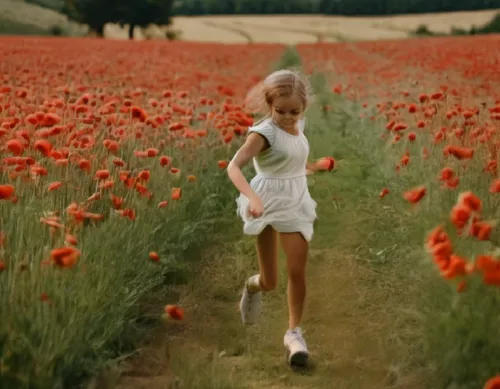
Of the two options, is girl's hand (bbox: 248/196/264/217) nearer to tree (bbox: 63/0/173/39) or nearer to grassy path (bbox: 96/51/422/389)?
grassy path (bbox: 96/51/422/389)

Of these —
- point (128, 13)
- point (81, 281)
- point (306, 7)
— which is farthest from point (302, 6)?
point (81, 281)

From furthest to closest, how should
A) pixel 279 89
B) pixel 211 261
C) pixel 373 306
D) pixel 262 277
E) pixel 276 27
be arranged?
pixel 276 27
pixel 211 261
pixel 373 306
pixel 262 277
pixel 279 89

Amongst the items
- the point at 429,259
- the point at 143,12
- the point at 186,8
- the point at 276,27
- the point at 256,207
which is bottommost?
the point at 276,27

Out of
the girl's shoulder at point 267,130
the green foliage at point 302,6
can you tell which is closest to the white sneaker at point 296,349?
the girl's shoulder at point 267,130

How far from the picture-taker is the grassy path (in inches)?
134

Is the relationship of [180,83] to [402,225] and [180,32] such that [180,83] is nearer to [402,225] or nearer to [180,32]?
[402,225]

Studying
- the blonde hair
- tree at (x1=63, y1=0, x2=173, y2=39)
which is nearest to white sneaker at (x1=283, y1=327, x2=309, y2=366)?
the blonde hair

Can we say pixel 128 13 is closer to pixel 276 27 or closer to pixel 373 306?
pixel 276 27

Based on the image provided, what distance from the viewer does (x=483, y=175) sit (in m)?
4.47

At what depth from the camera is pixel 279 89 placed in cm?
345

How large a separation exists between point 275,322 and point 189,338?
1.75 ft

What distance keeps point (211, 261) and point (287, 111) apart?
178 centimetres

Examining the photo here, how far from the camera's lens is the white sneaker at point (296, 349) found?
356cm

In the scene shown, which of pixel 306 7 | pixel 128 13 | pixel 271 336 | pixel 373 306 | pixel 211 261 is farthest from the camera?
pixel 128 13
